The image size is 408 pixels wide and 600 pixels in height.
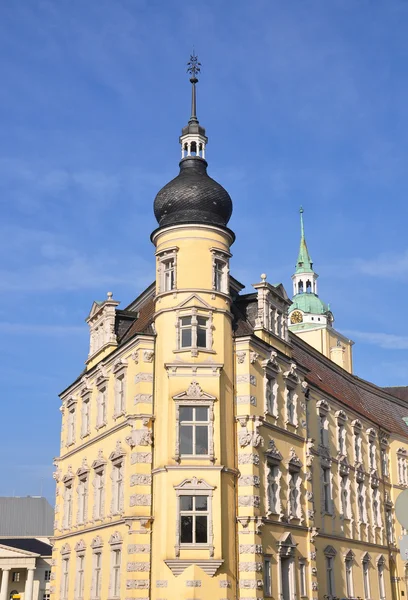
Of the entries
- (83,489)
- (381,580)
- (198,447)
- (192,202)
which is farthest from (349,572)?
(192,202)

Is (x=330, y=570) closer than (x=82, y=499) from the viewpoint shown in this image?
No

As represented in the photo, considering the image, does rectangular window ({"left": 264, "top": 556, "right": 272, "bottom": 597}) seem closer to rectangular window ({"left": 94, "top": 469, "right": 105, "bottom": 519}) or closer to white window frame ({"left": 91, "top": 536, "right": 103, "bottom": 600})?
white window frame ({"left": 91, "top": 536, "right": 103, "bottom": 600})

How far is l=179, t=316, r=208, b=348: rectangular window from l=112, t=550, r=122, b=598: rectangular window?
10.4 metres

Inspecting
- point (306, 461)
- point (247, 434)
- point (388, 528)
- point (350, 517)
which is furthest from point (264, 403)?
point (388, 528)

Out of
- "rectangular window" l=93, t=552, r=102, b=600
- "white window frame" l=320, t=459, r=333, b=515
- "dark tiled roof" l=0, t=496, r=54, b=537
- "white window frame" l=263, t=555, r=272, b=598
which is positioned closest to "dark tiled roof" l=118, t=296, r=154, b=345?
"rectangular window" l=93, t=552, r=102, b=600

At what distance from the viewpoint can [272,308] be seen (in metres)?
43.4

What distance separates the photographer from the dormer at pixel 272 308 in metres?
42.1

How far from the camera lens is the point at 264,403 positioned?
129 ft

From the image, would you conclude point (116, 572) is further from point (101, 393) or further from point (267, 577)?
point (101, 393)

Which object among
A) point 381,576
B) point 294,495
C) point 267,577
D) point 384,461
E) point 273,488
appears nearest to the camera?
point 267,577

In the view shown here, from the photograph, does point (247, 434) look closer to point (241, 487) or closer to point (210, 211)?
point (241, 487)

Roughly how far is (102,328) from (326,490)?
53.5 feet

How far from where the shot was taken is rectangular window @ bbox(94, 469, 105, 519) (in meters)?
41.2

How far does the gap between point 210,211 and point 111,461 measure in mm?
13491
